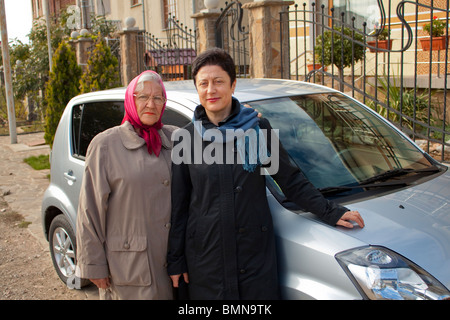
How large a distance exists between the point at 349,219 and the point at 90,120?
2.54 meters

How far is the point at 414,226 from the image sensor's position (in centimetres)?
238

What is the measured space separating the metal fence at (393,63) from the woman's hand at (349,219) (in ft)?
10.4

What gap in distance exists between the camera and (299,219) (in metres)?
2.44

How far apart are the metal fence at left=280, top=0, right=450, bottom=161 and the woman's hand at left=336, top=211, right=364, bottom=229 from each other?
3.17m

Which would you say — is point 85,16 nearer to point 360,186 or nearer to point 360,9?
point 360,9

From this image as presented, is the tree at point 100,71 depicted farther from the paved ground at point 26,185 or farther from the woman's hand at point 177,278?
the woman's hand at point 177,278

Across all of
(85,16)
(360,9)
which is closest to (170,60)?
(360,9)

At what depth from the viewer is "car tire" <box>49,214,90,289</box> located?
13.5 ft

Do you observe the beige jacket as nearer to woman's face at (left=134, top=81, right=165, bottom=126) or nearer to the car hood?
woman's face at (left=134, top=81, right=165, bottom=126)

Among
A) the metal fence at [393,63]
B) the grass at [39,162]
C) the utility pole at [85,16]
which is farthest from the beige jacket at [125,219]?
the utility pole at [85,16]

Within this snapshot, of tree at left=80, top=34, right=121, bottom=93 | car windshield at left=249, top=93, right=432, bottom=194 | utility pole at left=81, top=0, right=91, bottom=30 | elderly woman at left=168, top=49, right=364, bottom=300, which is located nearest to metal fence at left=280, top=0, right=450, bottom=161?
car windshield at left=249, top=93, right=432, bottom=194

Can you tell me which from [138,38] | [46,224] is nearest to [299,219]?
[46,224]

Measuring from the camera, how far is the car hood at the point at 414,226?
7.27ft

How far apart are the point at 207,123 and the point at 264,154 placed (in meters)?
0.34
